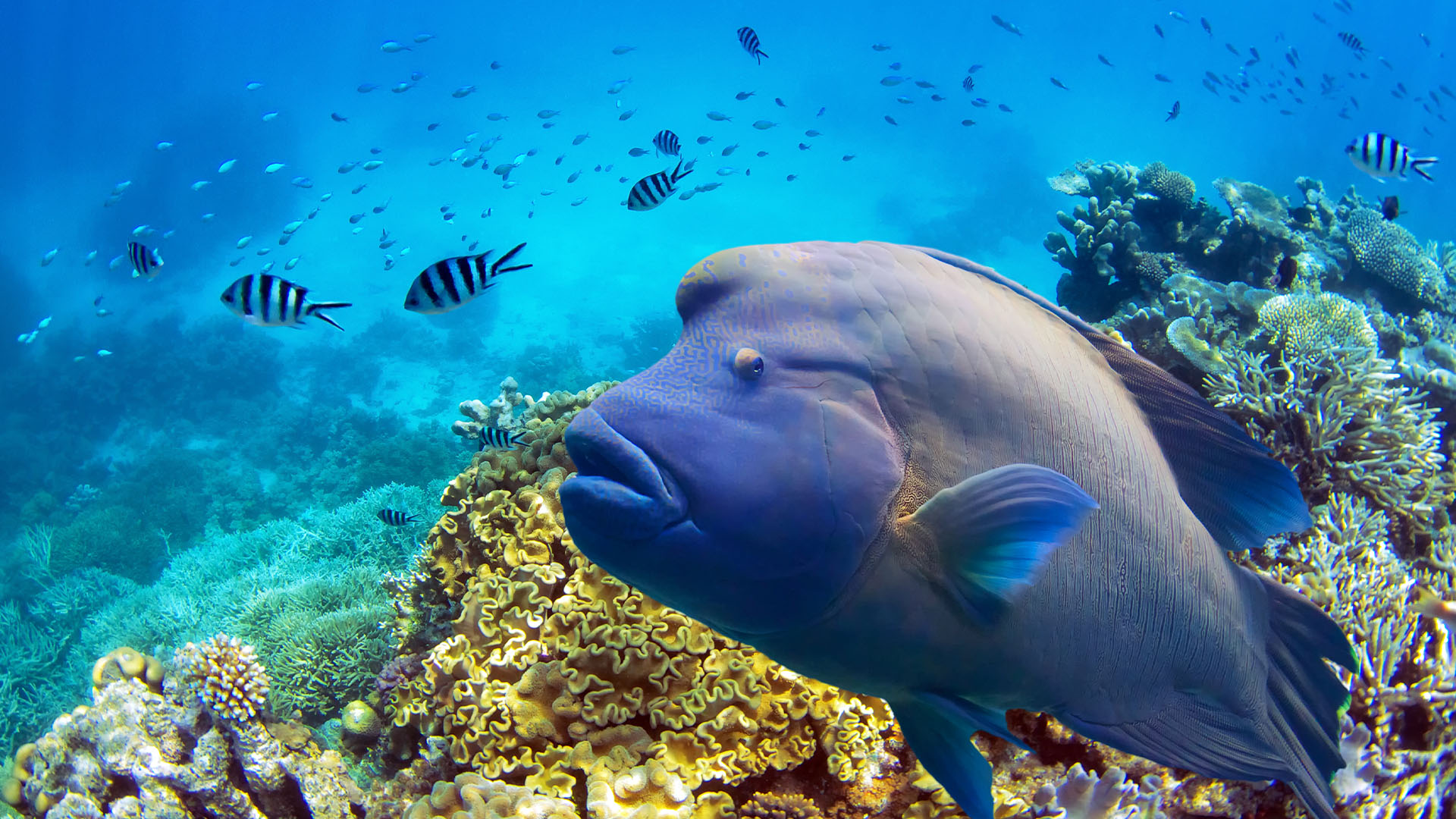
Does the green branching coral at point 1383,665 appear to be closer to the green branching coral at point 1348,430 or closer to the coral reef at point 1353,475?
the coral reef at point 1353,475

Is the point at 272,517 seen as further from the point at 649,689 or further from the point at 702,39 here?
the point at 702,39

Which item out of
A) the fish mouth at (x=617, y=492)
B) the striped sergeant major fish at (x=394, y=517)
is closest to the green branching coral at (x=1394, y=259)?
the fish mouth at (x=617, y=492)

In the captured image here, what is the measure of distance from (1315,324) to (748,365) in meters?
5.05

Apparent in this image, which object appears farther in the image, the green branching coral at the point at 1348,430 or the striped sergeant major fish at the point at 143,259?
the striped sergeant major fish at the point at 143,259

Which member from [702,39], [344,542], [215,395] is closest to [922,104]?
[702,39]

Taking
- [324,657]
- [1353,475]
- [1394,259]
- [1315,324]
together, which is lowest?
[324,657]

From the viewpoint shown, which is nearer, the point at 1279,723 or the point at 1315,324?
the point at 1279,723

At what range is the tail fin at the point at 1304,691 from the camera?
183cm

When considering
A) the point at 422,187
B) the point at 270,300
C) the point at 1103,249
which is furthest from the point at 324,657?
the point at 422,187

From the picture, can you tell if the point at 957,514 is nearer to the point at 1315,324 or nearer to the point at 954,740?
the point at 954,740

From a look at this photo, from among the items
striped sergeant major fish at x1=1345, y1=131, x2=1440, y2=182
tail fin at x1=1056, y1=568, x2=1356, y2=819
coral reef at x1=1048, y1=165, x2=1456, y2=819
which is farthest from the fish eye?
striped sergeant major fish at x1=1345, y1=131, x2=1440, y2=182

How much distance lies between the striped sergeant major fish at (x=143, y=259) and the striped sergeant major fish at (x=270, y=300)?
16.4ft

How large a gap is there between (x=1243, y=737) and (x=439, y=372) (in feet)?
89.0

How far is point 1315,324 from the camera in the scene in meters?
4.34
